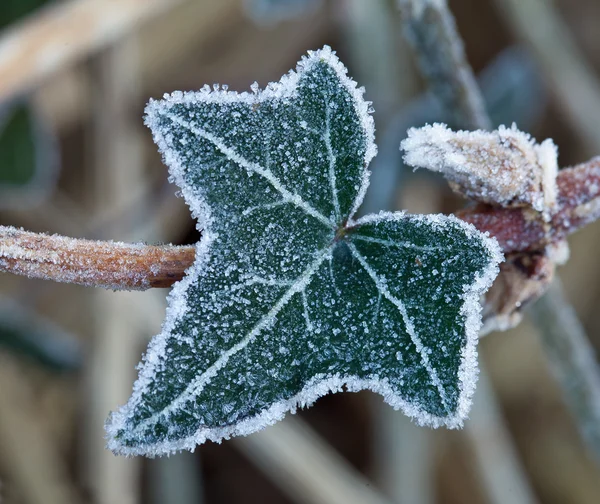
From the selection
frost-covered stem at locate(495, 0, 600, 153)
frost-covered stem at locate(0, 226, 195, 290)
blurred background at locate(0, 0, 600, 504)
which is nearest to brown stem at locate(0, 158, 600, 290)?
frost-covered stem at locate(0, 226, 195, 290)

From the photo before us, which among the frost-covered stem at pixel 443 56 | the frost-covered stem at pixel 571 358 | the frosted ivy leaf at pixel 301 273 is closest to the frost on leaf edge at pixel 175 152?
the frosted ivy leaf at pixel 301 273

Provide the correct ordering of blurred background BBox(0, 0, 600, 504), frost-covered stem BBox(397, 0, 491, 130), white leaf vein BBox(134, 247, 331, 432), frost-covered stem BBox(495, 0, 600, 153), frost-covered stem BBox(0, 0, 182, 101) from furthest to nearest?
frost-covered stem BBox(495, 0, 600, 153)
blurred background BBox(0, 0, 600, 504)
frost-covered stem BBox(0, 0, 182, 101)
frost-covered stem BBox(397, 0, 491, 130)
white leaf vein BBox(134, 247, 331, 432)

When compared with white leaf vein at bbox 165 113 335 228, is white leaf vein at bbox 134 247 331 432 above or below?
below

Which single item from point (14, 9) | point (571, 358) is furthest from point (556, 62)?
point (14, 9)

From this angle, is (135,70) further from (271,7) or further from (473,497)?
(473,497)

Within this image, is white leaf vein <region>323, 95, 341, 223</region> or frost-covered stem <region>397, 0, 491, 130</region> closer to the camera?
white leaf vein <region>323, 95, 341, 223</region>

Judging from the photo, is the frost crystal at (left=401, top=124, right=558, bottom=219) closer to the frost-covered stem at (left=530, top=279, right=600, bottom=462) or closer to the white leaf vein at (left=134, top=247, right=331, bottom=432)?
the white leaf vein at (left=134, top=247, right=331, bottom=432)

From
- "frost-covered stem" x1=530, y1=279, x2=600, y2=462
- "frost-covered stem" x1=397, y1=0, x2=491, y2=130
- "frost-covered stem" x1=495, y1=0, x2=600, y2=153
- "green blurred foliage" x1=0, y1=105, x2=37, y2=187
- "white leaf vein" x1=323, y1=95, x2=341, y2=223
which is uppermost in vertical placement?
"green blurred foliage" x1=0, y1=105, x2=37, y2=187
